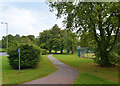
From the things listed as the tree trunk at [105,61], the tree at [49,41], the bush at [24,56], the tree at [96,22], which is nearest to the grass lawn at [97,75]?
the tree trunk at [105,61]

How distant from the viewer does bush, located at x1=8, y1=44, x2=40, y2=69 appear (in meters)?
10.4

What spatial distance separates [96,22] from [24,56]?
25.0ft

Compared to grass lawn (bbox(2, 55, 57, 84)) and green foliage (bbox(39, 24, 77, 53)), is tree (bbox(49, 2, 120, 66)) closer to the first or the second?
grass lawn (bbox(2, 55, 57, 84))

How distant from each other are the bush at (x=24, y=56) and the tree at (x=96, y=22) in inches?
190

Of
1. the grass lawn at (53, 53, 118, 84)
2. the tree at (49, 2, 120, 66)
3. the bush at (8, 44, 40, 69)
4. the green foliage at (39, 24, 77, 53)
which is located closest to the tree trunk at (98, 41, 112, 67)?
the tree at (49, 2, 120, 66)

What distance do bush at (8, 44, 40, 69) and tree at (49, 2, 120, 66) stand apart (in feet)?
15.9

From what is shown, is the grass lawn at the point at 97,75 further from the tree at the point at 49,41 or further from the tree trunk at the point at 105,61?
the tree at the point at 49,41

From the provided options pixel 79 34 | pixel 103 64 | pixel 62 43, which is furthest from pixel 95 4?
pixel 62 43

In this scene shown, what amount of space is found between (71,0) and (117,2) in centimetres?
406

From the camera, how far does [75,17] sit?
11.4 meters

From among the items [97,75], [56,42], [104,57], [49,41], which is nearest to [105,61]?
[104,57]

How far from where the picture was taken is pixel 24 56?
10.6 m

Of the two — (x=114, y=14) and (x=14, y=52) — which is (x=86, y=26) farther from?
(x=14, y=52)

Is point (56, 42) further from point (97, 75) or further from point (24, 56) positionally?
point (97, 75)
